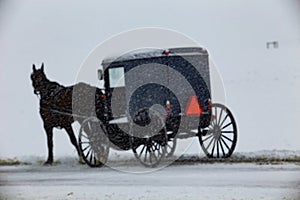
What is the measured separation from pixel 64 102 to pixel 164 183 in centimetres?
333

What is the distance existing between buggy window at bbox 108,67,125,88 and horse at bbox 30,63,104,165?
0.30 meters

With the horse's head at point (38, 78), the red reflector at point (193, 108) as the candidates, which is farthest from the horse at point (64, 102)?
the red reflector at point (193, 108)

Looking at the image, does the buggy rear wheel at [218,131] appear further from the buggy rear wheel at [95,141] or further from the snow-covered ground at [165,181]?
the buggy rear wheel at [95,141]

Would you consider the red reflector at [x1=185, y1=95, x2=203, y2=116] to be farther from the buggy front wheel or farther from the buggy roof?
the buggy roof

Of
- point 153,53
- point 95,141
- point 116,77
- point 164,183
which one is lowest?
point 164,183

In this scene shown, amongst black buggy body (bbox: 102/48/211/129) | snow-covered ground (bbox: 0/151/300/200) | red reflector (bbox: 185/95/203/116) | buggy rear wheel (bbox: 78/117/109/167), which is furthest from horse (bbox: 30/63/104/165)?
red reflector (bbox: 185/95/203/116)

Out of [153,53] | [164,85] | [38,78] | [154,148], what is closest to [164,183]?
[154,148]

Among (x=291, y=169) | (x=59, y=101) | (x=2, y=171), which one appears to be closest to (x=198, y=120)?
(x=291, y=169)

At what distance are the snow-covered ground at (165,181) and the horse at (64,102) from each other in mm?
824

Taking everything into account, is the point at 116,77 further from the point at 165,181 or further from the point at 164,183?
the point at 164,183

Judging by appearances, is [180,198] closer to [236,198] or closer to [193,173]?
[236,198]

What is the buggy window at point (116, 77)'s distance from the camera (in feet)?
35.1

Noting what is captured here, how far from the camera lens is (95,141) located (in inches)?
429

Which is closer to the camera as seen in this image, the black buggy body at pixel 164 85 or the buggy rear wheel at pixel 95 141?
the black buggy body at pixel 164 85
